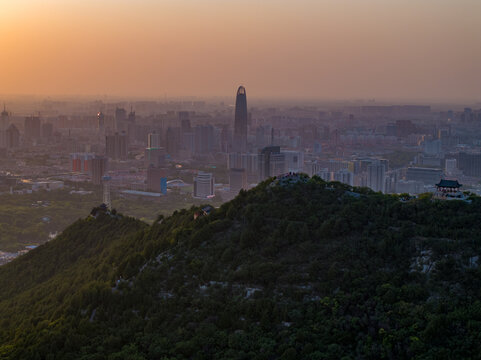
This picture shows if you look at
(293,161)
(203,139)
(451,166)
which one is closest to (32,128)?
(203,139)

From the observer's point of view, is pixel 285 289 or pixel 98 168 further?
pixel 98 168

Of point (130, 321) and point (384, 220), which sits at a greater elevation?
point (384, 220)

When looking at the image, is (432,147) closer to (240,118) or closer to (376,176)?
(376,176)

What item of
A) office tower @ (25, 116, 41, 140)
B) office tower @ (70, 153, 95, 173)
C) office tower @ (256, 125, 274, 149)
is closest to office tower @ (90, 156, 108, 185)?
office tower @ (70, 153, 95, 173)

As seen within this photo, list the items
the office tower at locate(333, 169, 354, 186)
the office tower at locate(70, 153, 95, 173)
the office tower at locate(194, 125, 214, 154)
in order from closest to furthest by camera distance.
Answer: the office tower at locate(333, 169, 354, 186), the office tower at locate(70, 153, 95, 173), the office tower at locate(194, 125, 214, 154)

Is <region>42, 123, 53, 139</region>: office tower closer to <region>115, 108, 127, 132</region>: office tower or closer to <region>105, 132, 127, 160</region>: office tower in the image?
<region>115, 108, 127, 132</region>: office tower

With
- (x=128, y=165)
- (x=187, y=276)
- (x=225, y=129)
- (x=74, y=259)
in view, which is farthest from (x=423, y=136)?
(x=187, y=276)

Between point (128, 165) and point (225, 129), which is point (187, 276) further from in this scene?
point (225, 129)
